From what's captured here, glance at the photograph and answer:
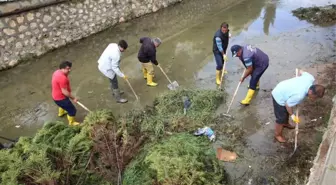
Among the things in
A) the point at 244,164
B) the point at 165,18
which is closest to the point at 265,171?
the point at 244,164

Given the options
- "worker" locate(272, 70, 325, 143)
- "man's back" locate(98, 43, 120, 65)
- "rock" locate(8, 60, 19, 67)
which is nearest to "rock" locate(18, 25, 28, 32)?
"rock" locate(8, 60, 19, 67)

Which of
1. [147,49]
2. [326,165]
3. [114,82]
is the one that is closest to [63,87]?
[114,82]

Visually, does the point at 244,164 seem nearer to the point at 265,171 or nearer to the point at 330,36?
the point at 265,171

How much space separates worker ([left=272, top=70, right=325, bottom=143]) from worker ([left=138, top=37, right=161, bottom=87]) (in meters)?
3.53

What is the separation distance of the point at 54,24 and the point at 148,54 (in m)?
4.29

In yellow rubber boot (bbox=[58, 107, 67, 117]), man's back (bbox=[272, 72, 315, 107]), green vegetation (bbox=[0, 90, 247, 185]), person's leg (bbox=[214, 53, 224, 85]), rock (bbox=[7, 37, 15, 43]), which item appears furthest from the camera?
rock (bbox=[7, 37, 15, 43])

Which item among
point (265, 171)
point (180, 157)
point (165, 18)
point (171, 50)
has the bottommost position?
point (265, 171)

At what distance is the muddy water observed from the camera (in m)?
7.35

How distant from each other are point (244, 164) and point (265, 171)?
41 cm

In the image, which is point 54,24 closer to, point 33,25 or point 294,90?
point 33,25

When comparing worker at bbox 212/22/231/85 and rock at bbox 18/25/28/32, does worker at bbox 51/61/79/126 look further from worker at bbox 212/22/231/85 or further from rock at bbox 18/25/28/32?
rock at bbox 18/25/28/32

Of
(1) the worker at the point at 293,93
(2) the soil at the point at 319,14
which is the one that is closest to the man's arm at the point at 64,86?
(1) the worker at the point at 293,93

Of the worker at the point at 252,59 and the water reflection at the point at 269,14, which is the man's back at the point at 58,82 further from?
the water reflection at the point at 269,14

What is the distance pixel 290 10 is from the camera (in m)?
13.8
